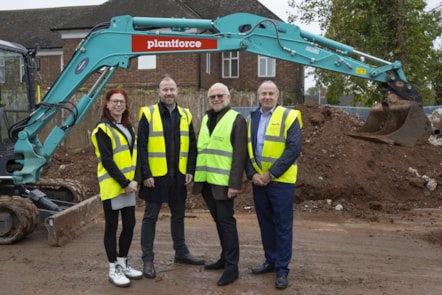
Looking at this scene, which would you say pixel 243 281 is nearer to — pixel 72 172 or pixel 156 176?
pixel 156 176

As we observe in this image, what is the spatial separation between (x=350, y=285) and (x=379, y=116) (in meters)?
7.10

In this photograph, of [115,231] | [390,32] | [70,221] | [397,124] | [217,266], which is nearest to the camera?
[115,231]

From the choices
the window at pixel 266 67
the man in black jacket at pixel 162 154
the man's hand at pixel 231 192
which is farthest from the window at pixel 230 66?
the man's hand at pixel 231 192

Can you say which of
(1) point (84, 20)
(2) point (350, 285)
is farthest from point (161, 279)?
(1) point (84, 20)

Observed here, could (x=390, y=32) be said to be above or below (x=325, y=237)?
above

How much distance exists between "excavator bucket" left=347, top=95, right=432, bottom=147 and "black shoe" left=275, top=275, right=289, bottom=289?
5.20 meters

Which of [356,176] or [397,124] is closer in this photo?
[356,176]

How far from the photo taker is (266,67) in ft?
86.7

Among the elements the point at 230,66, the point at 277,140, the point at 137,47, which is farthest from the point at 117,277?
the point at 230,66

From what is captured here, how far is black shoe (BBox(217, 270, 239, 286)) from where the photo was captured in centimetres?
508

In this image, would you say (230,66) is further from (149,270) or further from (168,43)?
(149,270)

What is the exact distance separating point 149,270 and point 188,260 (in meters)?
0.62

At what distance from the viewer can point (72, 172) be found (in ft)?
39.0

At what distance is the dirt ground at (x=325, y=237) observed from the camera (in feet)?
17.0
